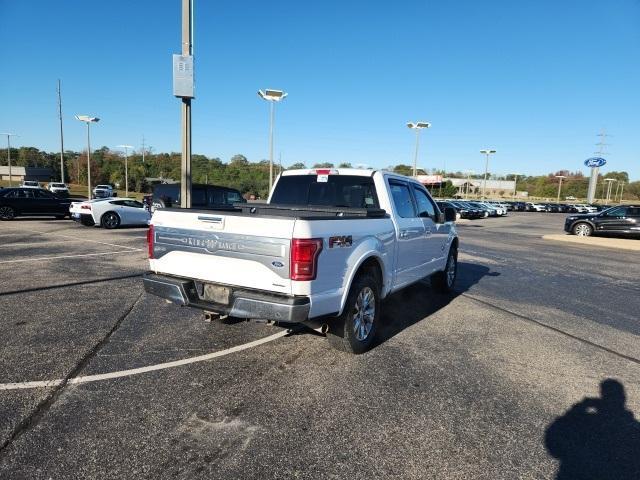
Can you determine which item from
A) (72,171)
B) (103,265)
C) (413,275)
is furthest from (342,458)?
(72,171)

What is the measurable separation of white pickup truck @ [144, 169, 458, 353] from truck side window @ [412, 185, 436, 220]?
22.2 inches

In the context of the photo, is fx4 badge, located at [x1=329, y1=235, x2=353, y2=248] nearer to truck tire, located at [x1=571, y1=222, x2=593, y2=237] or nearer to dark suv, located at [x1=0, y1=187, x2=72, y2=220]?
truck tire, located at [x1=571, y1=222, x2=593, y2=237]

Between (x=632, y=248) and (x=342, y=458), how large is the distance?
17.2 meters

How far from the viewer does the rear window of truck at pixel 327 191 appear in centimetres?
540

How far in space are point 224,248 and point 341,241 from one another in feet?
3.50

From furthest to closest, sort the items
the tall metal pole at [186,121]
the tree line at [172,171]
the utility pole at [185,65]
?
1. the tree line at [172,171]
2. the tall metal pole at [186,121]
3. the utility pole at [185,65]

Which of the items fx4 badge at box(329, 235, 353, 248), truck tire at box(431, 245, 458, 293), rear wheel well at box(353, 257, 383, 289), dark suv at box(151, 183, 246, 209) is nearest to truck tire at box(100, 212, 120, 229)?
dark suv at box(151, 183, 246, 209)

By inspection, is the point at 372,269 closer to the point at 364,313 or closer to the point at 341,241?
the point at 364,313

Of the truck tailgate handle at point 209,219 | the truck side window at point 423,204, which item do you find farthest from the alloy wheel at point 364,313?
the truck side window at point 423,204

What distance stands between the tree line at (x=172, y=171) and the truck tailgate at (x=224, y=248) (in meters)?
67.2

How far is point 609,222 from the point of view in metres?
19.1

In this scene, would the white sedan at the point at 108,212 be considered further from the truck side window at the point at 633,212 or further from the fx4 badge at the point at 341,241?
the truck side window at the point at 633,212

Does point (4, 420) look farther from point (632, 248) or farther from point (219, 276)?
point (632, 248)

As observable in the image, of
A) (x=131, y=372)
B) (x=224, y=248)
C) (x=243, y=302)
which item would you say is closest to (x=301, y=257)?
(x=243, y=302)
